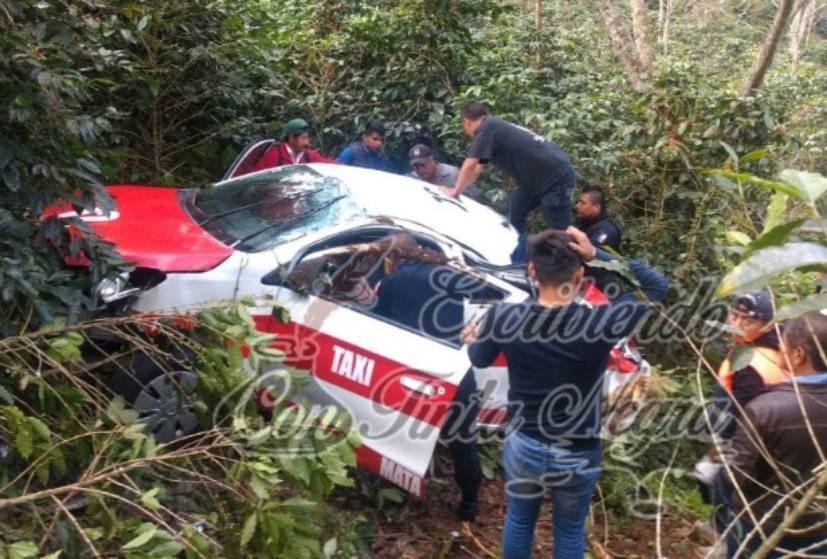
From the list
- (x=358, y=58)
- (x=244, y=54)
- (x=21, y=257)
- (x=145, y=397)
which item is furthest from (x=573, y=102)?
(x=21, y=257)

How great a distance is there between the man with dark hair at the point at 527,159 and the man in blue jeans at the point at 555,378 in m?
2.93

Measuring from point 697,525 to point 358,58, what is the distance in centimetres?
620

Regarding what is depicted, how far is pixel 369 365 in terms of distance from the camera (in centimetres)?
400

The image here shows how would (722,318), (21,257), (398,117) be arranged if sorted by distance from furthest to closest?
(398,117), (722,318), (21,257)

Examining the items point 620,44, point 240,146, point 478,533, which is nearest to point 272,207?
point 478,533

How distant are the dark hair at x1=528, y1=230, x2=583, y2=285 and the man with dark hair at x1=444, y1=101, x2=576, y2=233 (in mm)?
3043

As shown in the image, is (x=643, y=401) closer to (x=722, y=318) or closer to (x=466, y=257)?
(x=722, y=318)

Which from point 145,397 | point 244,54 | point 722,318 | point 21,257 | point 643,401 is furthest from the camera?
point 244,54

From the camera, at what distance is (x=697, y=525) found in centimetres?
441

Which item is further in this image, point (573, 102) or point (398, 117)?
point (398, 117)

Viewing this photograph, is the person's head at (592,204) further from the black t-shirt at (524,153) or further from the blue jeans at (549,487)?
the blue jeans at (549,487)

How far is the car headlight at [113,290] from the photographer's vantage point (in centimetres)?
368

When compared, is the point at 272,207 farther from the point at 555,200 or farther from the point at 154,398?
the point at 555,200

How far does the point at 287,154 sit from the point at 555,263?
4159 millimetres
